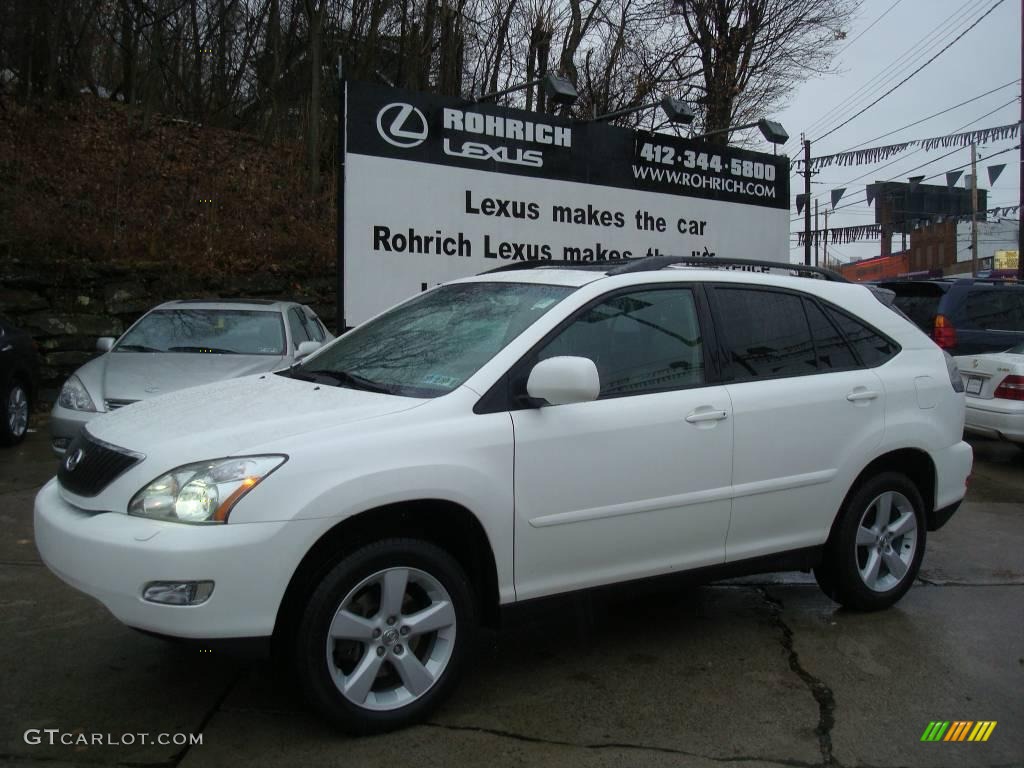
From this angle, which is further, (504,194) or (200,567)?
(504,194)

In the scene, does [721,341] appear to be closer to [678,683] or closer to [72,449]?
[678,683]

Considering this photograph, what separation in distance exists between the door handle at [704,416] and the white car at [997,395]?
19.5 feet

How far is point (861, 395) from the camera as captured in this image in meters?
4.39

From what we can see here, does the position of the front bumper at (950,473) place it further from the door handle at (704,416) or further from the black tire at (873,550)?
the door handle at (704,416)

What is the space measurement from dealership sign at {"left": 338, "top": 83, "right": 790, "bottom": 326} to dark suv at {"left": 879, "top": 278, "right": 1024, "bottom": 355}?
3149 millimetres

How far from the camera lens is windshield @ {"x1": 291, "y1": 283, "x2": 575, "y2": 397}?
3621mm

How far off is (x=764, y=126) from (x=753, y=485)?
1031 centimetres

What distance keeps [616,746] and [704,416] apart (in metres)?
1.40

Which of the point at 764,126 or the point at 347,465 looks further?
the point at 764,126

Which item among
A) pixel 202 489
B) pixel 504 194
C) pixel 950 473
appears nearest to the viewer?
pixel 202 489

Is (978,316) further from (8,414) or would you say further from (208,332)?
(8,414)

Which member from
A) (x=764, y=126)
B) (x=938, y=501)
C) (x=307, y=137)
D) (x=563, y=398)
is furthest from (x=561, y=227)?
(x=307, y=137)

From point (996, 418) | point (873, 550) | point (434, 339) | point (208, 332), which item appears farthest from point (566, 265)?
point (996, 418)

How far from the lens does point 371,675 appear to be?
10.4ft
